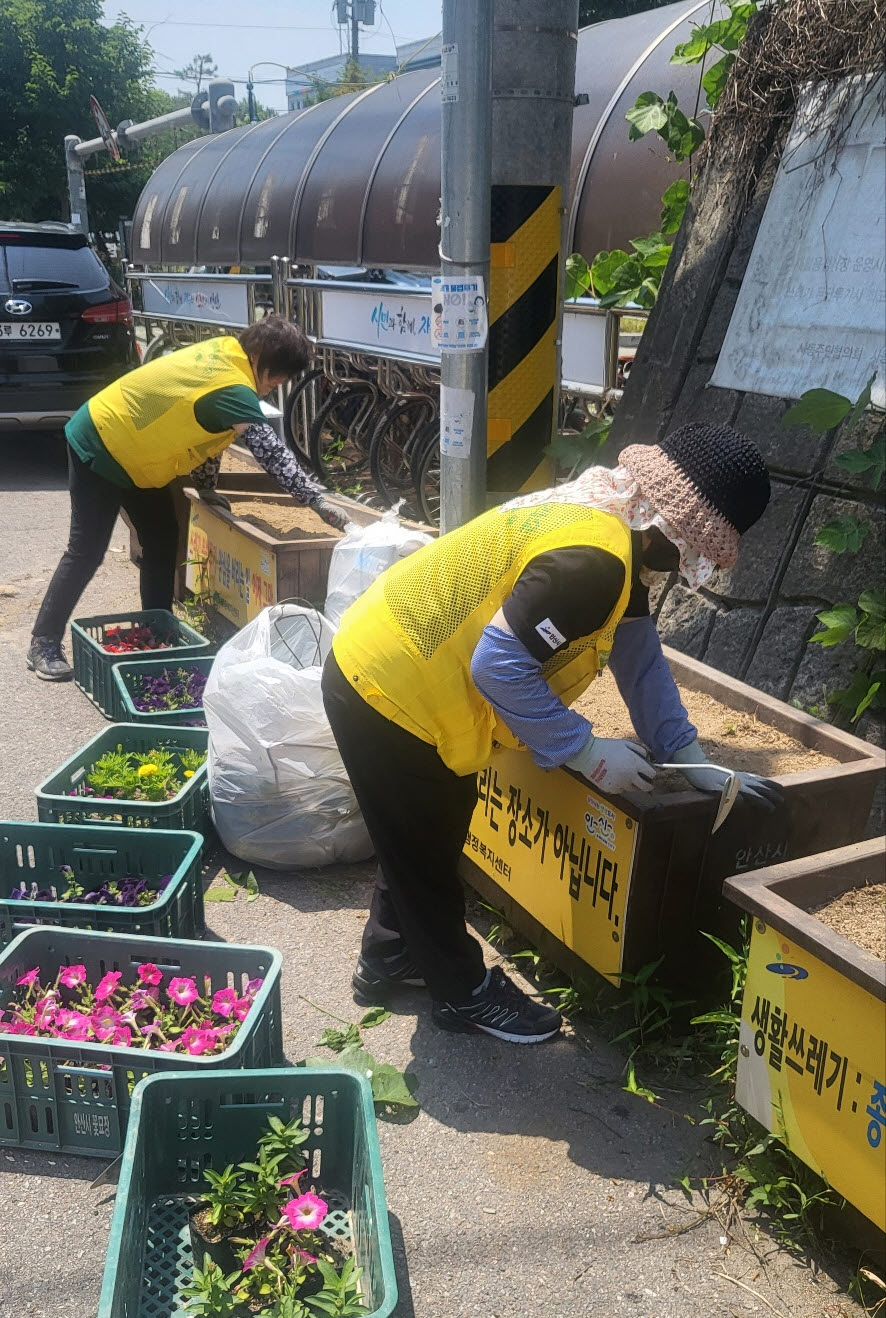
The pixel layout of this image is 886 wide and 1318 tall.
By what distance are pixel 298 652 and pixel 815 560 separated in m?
1.70

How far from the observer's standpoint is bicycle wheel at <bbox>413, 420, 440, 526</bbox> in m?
7.75

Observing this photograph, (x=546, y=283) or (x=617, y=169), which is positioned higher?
(x=617, y=169)

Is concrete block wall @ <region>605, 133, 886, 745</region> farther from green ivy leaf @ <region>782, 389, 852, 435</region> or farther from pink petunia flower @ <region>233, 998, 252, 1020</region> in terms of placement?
pink petunia flower @ <region>233, 998, 252, 1020</region>

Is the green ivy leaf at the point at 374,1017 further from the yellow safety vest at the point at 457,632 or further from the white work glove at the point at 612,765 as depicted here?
the white work glove at the point at 612,765

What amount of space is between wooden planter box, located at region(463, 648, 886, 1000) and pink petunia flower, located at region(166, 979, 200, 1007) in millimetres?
916

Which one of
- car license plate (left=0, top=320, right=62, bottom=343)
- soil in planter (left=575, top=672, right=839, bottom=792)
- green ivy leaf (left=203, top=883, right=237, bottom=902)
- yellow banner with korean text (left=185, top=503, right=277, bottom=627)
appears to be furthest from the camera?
car license plate (left=0, top=320, right=62, bottom=343)

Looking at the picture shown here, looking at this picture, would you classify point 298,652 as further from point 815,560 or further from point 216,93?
point 216,93

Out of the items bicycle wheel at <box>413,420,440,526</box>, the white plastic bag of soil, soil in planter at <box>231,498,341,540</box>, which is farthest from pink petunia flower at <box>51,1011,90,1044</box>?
bicycle wheel at <box>413,420,440,526</box>

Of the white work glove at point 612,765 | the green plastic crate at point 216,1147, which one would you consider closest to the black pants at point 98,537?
the white work glove at point 612,765

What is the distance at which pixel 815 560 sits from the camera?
3623 millimetres

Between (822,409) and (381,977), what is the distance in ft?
6.80

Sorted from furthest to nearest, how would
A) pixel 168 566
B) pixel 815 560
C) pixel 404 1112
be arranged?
1. pixel 168 566
2. pixel 815 560
3. pixel 404 1112

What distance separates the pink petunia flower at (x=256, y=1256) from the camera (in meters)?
2.04

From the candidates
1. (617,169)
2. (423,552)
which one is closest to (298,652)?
(423,552)
